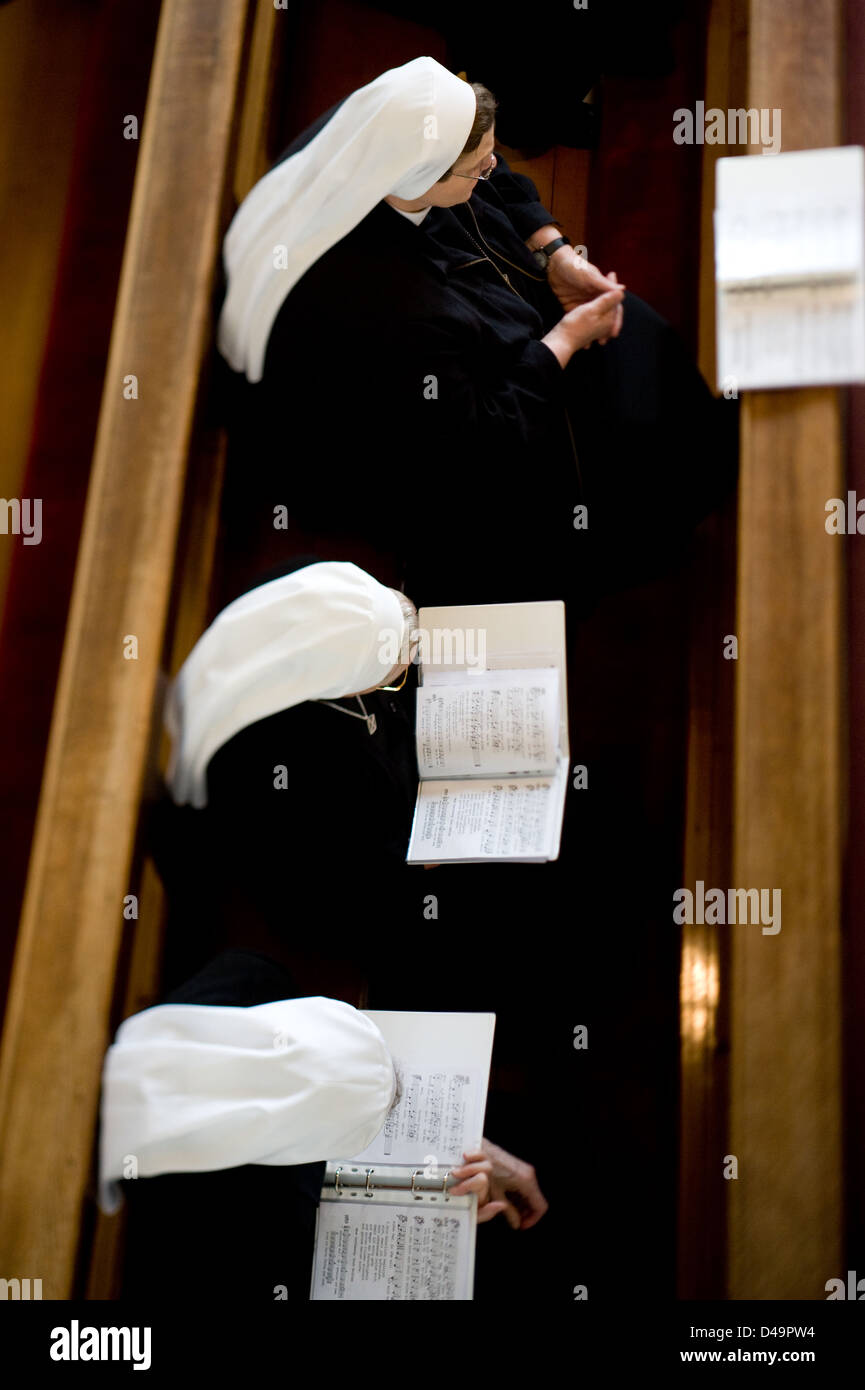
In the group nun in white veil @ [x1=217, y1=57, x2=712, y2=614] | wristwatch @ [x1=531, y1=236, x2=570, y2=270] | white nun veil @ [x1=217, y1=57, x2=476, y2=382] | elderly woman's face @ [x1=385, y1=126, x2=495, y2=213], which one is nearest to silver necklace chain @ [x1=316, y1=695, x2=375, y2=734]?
nun in white veil @ [x1=217, y1=57, x2=712, y2=614]

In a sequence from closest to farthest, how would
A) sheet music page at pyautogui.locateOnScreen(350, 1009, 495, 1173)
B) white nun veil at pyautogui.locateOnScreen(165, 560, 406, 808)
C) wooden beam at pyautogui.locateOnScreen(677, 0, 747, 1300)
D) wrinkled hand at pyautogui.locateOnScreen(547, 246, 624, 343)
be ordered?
white nun veil at pyautogui.locateOnScreen(165, 560, 406, 808), sheet music page at pyautogui.locateOnScreen(350, 1009, 495, 1173), wooden beam at pyautogui.locateOnScreen(677, 0, 747, 1300), wrinkled hand at pyautogui.locateOnScreen(547, 246, 624, 343)

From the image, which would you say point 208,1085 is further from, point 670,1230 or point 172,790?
point 670,1230

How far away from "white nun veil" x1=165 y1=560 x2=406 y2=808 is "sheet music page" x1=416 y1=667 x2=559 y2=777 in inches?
10.0

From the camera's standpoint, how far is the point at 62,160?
9.29 ft

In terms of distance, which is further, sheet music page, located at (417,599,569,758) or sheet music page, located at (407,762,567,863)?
sheet music page, located at (417,599,569,758)

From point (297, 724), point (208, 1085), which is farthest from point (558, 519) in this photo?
point (208, 1085)

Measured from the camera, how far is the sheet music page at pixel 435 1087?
2053 mm

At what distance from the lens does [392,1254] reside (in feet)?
6.51

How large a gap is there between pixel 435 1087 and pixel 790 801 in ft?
2.67

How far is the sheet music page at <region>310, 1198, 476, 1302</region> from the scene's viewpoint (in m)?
1.96

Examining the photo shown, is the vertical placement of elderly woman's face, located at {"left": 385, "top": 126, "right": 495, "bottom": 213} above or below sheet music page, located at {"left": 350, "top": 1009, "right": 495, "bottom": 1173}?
above

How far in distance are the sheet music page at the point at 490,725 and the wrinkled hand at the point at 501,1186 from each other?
690mm

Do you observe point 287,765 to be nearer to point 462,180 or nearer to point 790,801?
point 790,801

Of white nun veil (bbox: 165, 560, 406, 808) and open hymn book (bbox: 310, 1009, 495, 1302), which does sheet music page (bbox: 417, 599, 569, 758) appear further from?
open hymn book (bbox: 310, 1009, 495, 1302)
